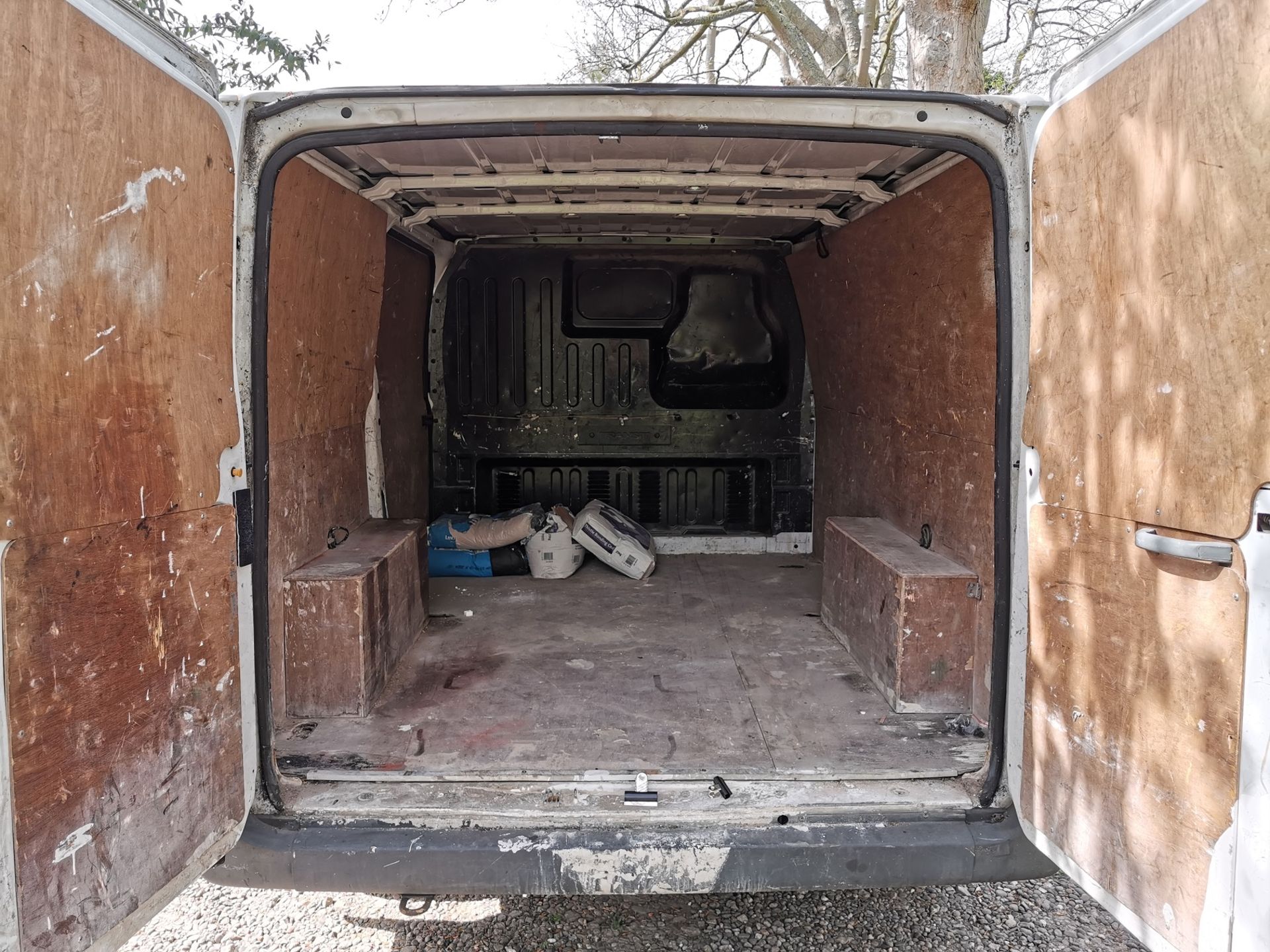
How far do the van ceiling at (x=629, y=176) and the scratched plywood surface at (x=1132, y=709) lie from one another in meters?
1.23

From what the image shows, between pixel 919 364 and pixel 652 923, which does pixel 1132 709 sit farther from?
pixel 919 364

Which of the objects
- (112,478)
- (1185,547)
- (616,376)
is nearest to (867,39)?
(616,376)

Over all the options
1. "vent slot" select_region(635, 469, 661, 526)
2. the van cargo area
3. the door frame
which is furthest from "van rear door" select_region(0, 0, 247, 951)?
"vent slot" select_region(635, 469, 661, 526)

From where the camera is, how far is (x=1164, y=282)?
1.52 meters

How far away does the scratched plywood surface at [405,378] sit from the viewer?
159 inches

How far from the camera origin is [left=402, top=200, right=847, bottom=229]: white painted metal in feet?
11.2

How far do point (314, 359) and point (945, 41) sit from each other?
691 centimetres

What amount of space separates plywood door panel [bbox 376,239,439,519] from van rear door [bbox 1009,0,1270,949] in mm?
2889

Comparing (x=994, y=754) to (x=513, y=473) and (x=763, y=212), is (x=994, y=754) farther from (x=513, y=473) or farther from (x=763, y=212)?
(x=513, y=473)

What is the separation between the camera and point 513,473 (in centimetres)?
505

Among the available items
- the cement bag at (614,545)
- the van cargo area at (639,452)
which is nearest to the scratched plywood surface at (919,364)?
the van cargo area at (639,452)

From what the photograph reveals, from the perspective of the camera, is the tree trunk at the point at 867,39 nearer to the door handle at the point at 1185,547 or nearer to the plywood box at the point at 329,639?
the plywood box at the point at 329,639

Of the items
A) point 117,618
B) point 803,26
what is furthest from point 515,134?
point 803,26

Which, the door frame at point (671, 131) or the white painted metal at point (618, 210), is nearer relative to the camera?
the door frame at point (671, 131)
